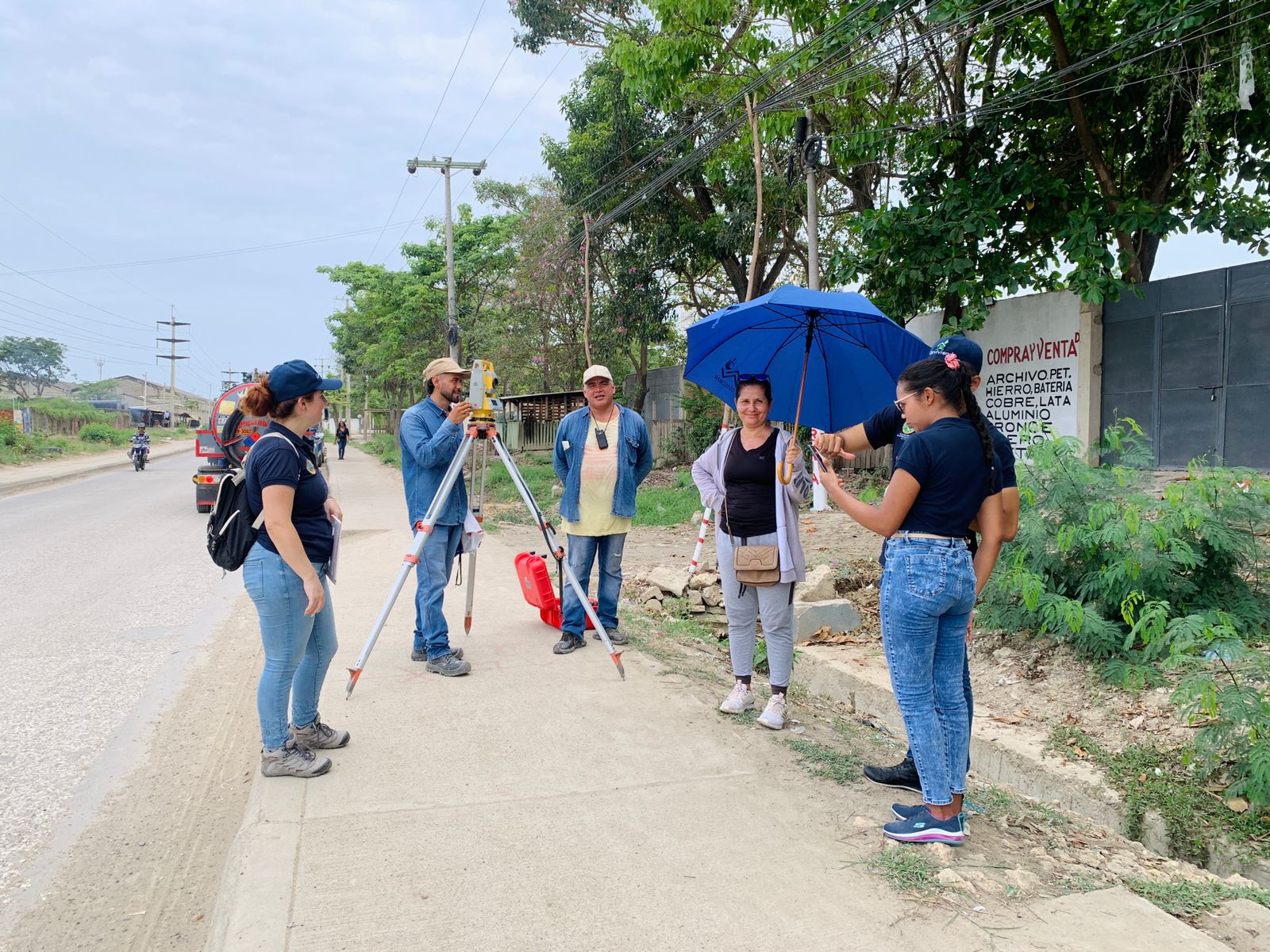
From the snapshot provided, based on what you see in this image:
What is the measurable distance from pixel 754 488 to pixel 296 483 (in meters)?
2.10

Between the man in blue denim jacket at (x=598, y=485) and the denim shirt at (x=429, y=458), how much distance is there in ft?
2.51

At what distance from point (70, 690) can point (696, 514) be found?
851 centimetres

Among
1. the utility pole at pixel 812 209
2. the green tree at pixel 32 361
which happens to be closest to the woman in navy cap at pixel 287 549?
the utility pole at pixel 812 209

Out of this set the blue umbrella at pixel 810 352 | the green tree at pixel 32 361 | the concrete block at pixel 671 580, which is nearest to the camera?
the blue umbrella at pixel 810 352

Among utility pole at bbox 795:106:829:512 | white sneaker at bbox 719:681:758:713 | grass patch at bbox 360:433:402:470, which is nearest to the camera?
white sneaker at bbox 719:681:758:713

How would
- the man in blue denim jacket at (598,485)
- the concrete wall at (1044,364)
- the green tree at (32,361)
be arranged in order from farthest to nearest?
the green tree at (32,361), the concrete wall at (1044,364), the man in blue denim jacket at (598,485)

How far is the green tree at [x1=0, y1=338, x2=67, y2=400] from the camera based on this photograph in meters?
75.2

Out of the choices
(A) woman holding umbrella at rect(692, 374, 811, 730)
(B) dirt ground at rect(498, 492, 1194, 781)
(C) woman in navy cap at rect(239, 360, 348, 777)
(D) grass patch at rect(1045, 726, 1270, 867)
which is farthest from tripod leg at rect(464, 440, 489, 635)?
(D) grass patch at rect(1045, 726, 1270, 867)

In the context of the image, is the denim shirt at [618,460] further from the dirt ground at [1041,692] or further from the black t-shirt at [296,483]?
the black t-shirt at [296,483]

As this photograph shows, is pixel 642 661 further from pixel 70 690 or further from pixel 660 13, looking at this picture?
pixel 660 13

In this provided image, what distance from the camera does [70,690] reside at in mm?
4906

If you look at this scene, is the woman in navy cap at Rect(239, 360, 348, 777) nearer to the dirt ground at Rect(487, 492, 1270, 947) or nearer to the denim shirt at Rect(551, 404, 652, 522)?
the denim shirt at Rect(551, 404, 652, 522)

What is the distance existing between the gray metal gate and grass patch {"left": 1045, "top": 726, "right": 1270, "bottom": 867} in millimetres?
5744

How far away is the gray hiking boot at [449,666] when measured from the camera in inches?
192
